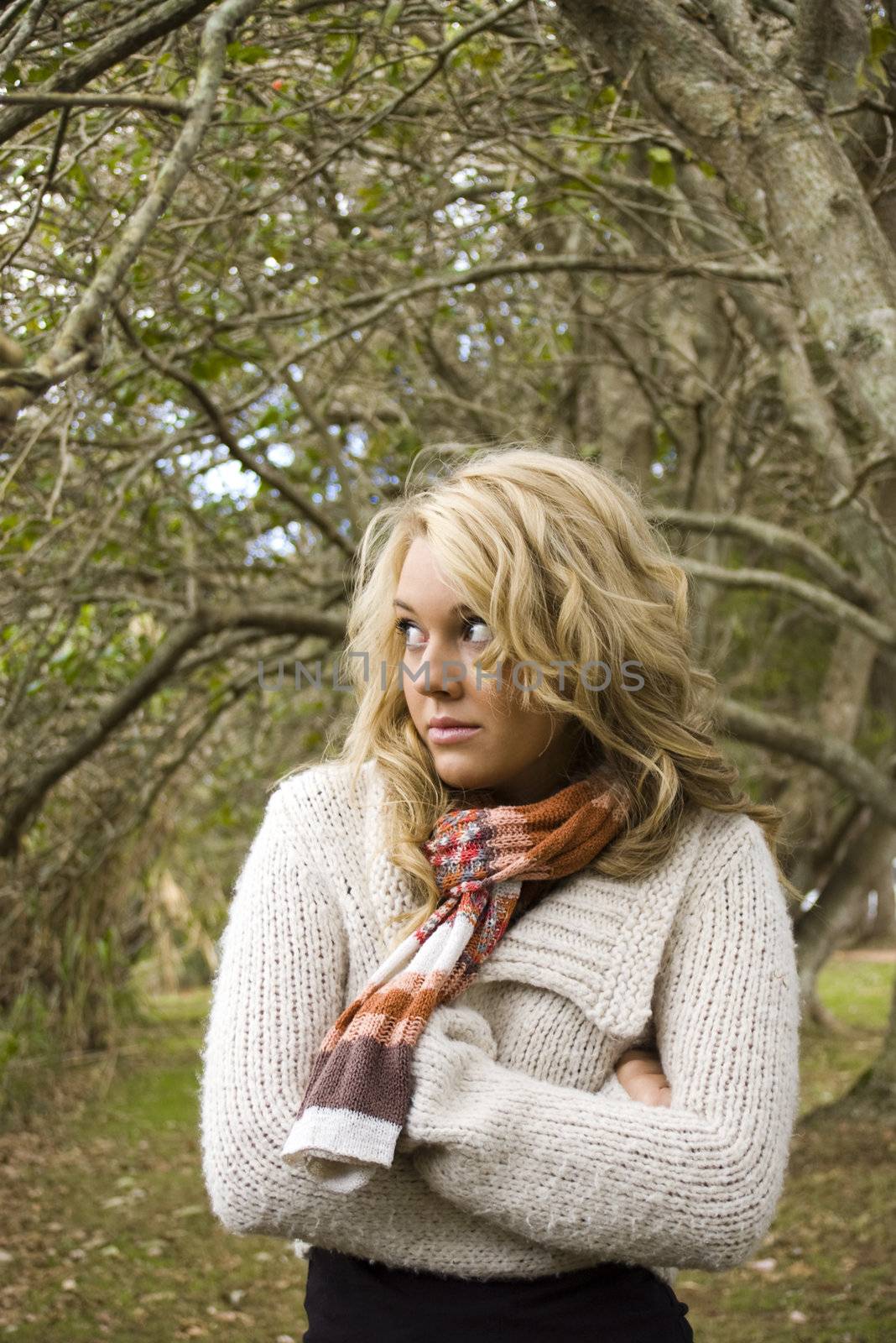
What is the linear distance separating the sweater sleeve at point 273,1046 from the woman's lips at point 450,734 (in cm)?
22

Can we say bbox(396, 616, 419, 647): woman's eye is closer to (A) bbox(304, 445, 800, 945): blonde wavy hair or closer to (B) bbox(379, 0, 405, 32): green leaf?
(A) bbox(304, 445, 800, 945): blonde wavy hair

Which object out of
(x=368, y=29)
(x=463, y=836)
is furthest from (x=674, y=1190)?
(x=368, y=29)

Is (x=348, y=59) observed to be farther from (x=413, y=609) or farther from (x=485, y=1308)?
(x=485, y=1308)

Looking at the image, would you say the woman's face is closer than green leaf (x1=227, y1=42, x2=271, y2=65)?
Yes

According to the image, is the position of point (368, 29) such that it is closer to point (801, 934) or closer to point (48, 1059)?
point (48, 1059)

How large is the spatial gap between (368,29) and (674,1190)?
286cm

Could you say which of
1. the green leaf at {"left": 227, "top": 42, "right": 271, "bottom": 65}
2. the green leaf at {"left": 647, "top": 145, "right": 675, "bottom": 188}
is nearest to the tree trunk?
the green leaf at {"left": 227, "top": 42, "right": 271, "bottom": 65}

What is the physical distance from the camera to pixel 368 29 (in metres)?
3.27

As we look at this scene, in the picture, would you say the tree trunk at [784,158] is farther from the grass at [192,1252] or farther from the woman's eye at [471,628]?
the grass at [192,1252]

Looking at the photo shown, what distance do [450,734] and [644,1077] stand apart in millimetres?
524

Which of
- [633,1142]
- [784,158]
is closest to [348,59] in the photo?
[784,158]

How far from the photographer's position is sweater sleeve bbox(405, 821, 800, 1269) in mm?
1548

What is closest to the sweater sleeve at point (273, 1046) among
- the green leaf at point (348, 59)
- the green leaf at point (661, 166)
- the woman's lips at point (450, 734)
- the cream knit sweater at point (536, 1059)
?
the cream knit sweater at point (536, 1059)

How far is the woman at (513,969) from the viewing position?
1.56 meters
